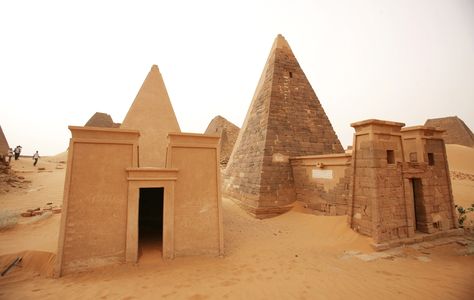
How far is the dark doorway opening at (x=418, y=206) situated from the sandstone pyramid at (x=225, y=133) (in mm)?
15936

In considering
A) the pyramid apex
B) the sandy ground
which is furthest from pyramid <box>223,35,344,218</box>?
the sandy ground

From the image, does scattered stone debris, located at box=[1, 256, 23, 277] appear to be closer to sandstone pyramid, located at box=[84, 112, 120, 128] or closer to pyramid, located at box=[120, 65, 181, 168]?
pyramid, located at box=[120, 65, 181, 168]

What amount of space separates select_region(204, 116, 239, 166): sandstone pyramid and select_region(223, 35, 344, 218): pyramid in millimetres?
9310

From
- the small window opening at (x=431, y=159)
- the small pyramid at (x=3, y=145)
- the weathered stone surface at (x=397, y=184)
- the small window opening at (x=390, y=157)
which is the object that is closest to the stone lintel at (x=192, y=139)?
the weathered stone surface at (x=397, y=184)

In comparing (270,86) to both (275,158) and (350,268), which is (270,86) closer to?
(275,158)

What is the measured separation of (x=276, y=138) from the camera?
9859 mm

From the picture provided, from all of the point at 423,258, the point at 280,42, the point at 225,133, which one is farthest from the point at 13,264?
the point at 225,133

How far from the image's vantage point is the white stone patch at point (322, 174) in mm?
8016

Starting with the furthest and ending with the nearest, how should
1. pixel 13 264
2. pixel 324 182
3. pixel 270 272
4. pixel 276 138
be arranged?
1. pixel 276 138
2. pixel 324 182
3. pixel 13 264
4. pixel 270 272

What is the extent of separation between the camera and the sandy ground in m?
3.87

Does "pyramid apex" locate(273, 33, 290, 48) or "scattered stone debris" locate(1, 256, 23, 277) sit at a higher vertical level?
"pyramid apex" locate(273, 33, 290, 48)

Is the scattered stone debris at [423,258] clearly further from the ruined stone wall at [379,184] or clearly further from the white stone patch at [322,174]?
the white stone patch at [322,174]

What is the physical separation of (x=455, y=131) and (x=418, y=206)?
84.9 feet

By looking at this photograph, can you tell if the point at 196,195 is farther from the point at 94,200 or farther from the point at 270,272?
the point at 270,272
